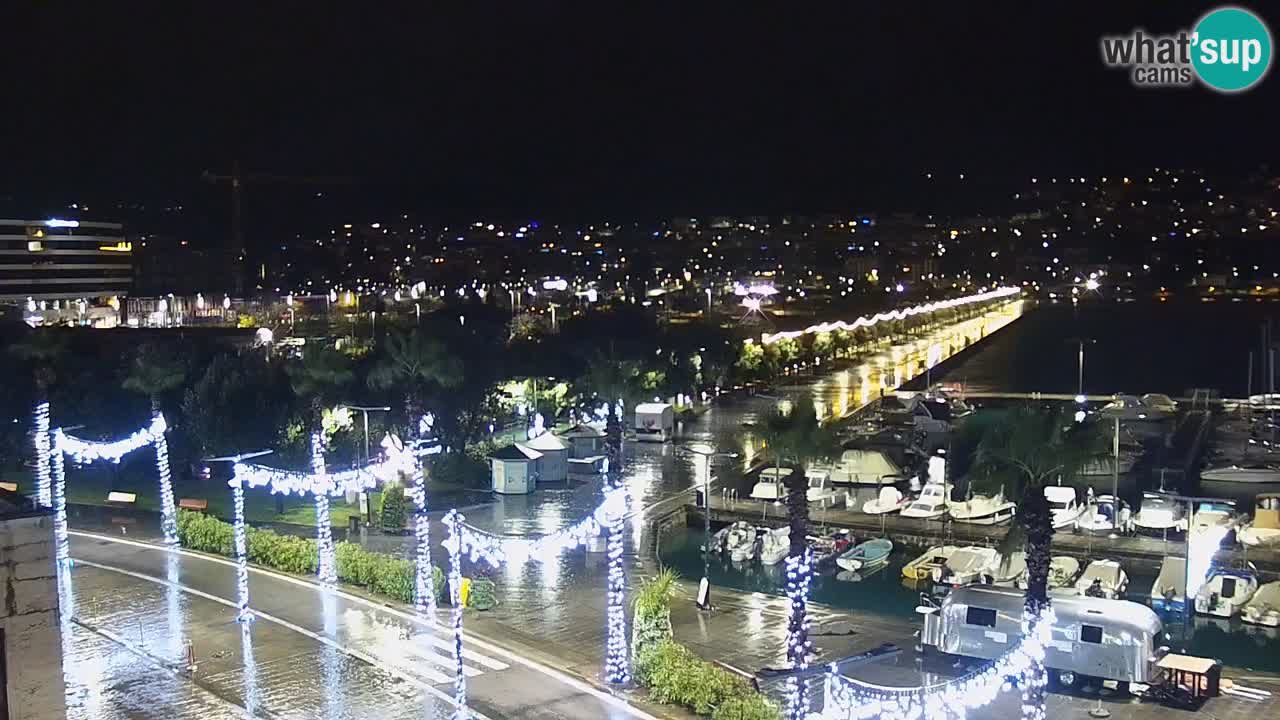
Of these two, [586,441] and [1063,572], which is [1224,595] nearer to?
[1063,572]

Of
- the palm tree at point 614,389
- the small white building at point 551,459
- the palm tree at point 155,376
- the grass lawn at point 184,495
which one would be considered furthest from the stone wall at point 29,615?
the palm tree at point 155,376

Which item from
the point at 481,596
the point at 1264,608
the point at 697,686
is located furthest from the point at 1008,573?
the point at 697,686

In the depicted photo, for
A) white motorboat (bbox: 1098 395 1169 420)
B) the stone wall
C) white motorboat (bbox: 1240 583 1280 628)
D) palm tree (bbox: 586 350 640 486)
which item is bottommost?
white motorboat (bbox: 1240 583 1280 628)

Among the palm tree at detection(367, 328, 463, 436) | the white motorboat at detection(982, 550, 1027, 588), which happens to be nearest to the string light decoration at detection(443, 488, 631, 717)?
the white motorboat at detection(982, 550, 1027, 588)

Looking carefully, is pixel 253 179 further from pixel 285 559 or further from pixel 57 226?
pixel 285 559

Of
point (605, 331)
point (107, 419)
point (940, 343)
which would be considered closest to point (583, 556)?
point (107, 419)

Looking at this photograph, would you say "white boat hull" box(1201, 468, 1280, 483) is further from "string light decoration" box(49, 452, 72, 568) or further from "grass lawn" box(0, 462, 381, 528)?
"string light decoration" box(49, 452, 72, 568)
